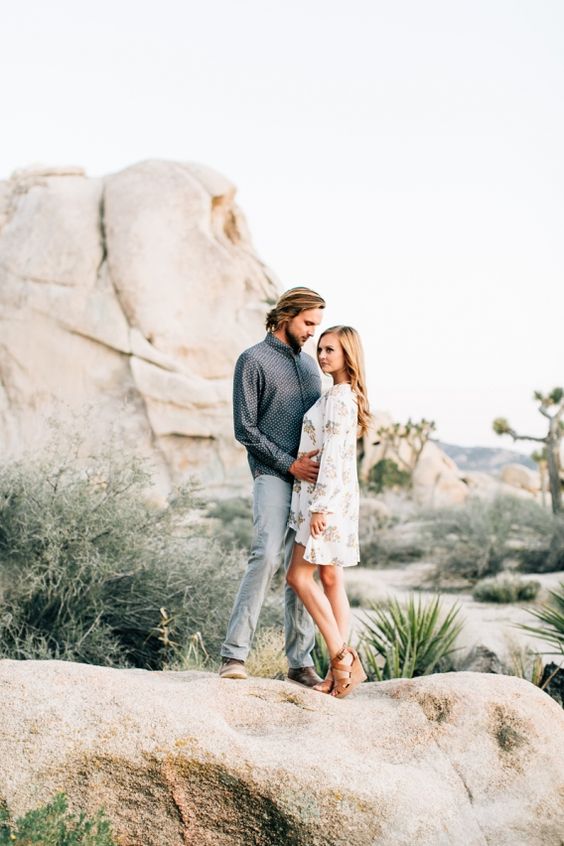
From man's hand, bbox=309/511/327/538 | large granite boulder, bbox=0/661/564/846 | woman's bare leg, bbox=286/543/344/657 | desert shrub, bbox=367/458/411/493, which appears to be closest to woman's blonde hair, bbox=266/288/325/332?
man's hand, bbox=309/511/327/538

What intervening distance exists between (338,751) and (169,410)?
66.3 feet

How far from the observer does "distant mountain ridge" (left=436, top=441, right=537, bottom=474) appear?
83.9m

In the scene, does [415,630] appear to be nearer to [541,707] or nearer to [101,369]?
[541,707]

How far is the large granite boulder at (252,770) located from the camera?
3430 mm

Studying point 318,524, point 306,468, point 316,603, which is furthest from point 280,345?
point 316,603

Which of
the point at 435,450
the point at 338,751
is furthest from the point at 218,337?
the point at 338,751

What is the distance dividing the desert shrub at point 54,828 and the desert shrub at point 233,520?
11.4 meters

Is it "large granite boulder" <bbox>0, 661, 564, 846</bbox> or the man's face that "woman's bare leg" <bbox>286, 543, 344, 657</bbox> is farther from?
the man's face

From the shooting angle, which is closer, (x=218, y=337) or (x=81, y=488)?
(x=81, y=488)

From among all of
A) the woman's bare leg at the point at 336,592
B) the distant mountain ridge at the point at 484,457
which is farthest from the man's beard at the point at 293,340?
the distant mountain ridge at the point at 484,457

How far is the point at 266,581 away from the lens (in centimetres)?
473

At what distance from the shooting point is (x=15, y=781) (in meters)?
3.38

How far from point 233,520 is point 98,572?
465 inches

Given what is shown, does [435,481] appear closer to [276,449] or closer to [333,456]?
[276,449]
